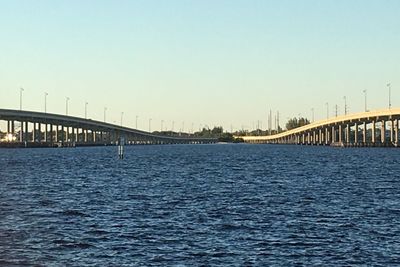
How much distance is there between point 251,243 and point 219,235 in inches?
89.8

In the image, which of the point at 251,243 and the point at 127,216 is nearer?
the point at 251,243

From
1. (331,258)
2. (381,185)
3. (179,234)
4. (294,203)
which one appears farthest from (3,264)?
(381,185)

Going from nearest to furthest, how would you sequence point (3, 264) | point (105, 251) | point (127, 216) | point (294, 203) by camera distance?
point (3, 264), point (105, 251), point (127, 216), point (294, 203)

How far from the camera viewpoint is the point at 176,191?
2142 inches

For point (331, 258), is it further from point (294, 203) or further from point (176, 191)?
point (176, 191)

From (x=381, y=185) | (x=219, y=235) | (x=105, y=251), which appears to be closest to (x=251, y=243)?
(x=219, y=235)

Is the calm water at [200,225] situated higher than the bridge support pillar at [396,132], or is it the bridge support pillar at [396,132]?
the bridge support pillar at [396,132]

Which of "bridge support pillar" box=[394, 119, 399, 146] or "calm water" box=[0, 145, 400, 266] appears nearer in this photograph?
"calm water" box=[0, 145, 400, 266]

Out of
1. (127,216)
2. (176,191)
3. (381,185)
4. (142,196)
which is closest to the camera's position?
(127,216)

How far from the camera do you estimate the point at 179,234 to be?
1259 inches

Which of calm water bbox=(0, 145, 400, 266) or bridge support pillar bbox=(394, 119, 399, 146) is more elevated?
bridge support pillar bbox=(394, 119, 399, 146)

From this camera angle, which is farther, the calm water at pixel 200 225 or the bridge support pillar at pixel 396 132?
the bridge support pillar at pixel 396 132

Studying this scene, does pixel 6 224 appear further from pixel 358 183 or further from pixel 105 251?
pixel 358 183

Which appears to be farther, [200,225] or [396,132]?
[396,132]
